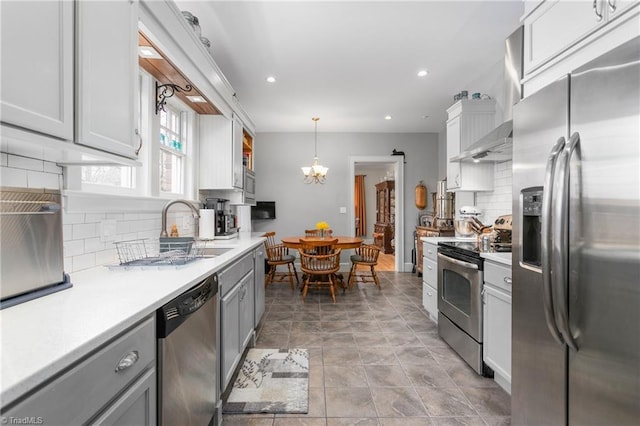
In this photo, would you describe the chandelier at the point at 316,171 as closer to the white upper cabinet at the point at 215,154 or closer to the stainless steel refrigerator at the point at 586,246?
the white upper cabinet at the point at 215,154

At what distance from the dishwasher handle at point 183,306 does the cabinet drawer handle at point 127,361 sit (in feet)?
0.43

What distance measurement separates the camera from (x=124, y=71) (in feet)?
4.06

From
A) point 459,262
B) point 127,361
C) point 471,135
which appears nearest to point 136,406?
point 127,361

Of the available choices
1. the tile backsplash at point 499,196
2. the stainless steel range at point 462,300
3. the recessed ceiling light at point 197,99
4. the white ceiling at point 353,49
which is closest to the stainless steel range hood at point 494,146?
the tile backsplash at point 499,196

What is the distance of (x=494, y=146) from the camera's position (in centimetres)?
234

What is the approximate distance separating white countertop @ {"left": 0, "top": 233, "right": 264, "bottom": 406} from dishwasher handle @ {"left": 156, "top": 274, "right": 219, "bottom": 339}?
0.03m

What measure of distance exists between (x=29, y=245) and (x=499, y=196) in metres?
3.64

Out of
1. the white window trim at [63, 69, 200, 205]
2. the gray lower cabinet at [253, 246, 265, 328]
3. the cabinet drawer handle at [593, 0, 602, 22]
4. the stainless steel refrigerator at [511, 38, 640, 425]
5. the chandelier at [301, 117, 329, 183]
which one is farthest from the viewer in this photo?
the chandelier at [301, 117, 329, 183]

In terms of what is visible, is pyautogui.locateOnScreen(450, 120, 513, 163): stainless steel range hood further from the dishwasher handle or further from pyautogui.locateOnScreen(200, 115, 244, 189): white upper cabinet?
pyautogui.locateOnScreen(200, 115, 244, 189): white upper cabinet

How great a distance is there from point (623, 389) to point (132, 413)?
1.51m

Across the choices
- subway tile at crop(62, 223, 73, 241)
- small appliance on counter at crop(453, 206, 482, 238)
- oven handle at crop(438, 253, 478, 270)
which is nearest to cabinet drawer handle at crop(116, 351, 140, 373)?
subway tile at crop(62, 223, 73, 241)

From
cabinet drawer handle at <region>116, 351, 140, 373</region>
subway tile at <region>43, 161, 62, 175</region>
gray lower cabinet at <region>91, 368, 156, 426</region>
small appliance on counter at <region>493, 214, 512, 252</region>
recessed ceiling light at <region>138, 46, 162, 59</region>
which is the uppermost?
recessed ceiling light at <region>138, 46, 162, 59</region>

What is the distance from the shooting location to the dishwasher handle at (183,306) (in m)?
0.99

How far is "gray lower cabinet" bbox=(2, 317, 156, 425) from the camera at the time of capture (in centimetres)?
57
